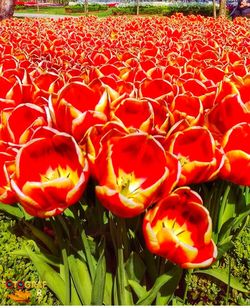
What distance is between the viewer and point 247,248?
301 cm

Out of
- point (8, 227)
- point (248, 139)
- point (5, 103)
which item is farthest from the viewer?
point (8, 227)

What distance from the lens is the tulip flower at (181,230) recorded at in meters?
1.74

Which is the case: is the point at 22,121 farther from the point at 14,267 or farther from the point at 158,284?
the point at 14,267

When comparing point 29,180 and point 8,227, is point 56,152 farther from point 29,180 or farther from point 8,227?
point 8,227

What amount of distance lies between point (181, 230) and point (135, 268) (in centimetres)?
54

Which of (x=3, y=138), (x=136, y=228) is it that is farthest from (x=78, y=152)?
(x=136, y=228)

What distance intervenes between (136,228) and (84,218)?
571 millimetres

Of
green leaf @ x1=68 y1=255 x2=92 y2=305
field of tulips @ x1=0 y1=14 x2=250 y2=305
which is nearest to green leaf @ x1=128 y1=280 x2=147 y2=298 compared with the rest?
field of tulips @ x1=0 y1=14 x2=250 y2=305

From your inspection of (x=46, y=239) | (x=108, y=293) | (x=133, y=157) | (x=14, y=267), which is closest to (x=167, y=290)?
(x=108, y=293)

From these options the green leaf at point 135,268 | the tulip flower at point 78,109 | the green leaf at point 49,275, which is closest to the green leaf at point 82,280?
the green leaf at point 49,275

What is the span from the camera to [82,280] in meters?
2.40

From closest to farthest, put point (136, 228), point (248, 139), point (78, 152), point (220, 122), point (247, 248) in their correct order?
point (78, 152) < point (248, 139) < point (220, 122) < point (136, 228) < point (247, 248)

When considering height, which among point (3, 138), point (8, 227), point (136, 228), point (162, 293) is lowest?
point (8, 227)

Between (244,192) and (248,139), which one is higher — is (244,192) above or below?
below
